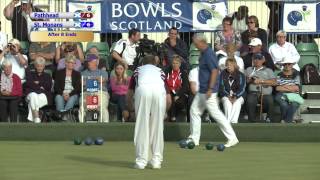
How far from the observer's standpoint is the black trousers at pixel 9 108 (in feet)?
58.5

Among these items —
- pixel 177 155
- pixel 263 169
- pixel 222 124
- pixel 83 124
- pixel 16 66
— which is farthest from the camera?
pixel 16 66

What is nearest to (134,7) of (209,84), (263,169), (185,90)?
(185,90)

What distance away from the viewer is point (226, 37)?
1914 cm

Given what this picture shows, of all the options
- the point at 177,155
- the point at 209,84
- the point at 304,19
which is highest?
the point at 304,19

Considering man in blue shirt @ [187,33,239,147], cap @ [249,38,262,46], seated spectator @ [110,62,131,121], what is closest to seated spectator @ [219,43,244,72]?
cap @ [249,38,262,46]

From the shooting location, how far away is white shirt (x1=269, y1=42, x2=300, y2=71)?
1895cm

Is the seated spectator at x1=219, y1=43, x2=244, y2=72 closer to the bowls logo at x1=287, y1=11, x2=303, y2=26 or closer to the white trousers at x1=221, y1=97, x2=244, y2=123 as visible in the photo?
the white trousers at x1=221, y1=97, x2=244, y2=123

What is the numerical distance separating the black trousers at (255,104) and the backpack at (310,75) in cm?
137

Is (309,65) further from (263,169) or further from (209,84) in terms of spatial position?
(263,169)

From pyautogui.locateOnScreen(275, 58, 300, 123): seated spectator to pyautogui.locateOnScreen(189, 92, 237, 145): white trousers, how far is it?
288cm

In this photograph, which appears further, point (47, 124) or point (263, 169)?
point (47, 124)

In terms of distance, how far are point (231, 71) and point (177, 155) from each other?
359cm

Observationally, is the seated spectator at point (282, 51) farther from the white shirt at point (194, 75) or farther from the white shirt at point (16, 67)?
the white shirt at point (16, 67)

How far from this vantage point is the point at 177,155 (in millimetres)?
14266
